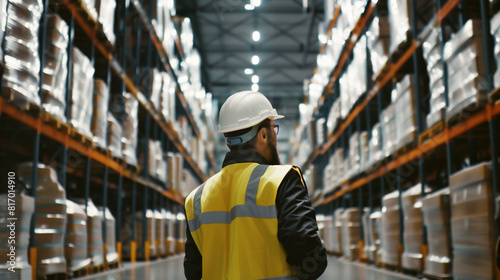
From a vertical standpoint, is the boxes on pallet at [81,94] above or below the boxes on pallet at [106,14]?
below

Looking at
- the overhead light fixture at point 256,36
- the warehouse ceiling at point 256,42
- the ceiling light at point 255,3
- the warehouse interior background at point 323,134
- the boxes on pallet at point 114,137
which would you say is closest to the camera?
the warehouse interior background at point 323,134

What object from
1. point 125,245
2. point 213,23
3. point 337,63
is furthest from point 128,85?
point 213,23

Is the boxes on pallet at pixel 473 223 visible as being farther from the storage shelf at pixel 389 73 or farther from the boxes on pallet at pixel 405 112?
the storage shelf at pixel 389 73

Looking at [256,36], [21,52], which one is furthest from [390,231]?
[256,36]

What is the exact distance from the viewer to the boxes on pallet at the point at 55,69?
469 cm

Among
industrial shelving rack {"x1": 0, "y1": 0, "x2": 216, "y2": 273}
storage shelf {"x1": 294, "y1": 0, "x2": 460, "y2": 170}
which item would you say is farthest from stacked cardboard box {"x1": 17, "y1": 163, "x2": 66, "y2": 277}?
storage shelf {"x1": 294, "y1": 0, "x2": 460, "y2": 170}

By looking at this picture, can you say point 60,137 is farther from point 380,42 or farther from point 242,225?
point 380,42

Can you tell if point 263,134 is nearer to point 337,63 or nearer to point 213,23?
point 337,63

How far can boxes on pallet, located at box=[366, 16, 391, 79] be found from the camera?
690cm

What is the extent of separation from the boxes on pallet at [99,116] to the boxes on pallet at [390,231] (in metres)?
3.77

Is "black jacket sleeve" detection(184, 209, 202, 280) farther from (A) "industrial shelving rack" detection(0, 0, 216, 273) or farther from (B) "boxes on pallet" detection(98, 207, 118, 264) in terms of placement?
(B) "boxes on pallet" detection(98, 207, 118, 264)

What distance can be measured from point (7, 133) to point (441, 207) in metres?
4.33

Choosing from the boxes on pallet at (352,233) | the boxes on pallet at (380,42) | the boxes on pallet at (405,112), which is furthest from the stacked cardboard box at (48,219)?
the boxes on pallet at (352,233)

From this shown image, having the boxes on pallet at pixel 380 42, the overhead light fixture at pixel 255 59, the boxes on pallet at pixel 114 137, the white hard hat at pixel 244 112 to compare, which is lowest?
the white hard hat at pixel 244 112
